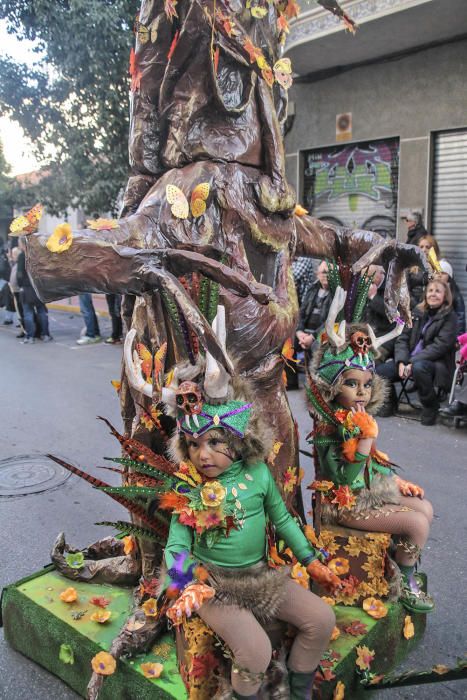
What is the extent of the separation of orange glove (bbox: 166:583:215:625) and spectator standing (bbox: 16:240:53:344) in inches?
323

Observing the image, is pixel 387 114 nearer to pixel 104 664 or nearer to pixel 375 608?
pixel 375 608

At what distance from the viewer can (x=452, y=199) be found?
8.23m

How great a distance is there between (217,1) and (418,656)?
2.59 meters

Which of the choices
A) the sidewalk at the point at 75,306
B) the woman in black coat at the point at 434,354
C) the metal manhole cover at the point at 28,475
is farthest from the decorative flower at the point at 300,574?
the sidewalk at the point at 75,306

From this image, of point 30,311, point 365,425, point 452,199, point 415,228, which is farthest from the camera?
point 30,311

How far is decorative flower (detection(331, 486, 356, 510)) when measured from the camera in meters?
2.45

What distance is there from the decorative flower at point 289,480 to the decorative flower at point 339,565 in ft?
1.17

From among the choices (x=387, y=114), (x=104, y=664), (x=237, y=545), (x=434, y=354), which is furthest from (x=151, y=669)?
(x=387, y=114)

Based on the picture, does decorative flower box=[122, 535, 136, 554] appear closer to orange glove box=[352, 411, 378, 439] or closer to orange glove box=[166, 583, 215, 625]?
orange glove box=[166, 583, 215, 625]

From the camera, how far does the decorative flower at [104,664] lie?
6.93ft

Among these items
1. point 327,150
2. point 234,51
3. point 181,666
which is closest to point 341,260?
point 234,51

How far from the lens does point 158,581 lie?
7.43 ft

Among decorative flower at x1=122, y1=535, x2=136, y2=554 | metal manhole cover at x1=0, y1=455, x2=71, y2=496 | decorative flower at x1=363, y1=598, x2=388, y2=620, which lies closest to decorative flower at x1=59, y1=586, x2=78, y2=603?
decorative flower at x1=122, y1=535, x2=136, y2=554

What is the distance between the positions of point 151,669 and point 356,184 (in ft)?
27.1
